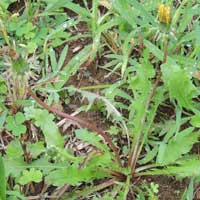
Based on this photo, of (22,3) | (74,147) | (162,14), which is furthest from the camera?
(22,3)

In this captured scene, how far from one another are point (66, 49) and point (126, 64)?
27 cm

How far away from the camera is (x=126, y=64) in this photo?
2162 mm

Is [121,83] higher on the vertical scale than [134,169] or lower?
higher

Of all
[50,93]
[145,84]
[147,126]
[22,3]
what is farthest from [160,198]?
[22,3]

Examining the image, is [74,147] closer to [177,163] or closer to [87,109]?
[87,109]

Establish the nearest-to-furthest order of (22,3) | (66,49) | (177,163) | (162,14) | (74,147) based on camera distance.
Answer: (162,14)
(177,163)
(74,147)
(66,49)
(22,3)

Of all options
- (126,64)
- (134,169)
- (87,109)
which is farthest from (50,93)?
(134,169)

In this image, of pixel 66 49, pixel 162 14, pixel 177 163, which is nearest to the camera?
pixel 162 14

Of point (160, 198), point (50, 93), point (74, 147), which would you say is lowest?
point (160, 198)

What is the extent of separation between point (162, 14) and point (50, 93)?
627mm

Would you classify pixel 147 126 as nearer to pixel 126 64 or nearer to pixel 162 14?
pixel 126 64

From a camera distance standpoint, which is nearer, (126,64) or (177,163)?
(177,163)

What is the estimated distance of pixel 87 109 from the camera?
212cm

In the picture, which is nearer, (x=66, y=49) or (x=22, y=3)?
(x=66, y=49)
